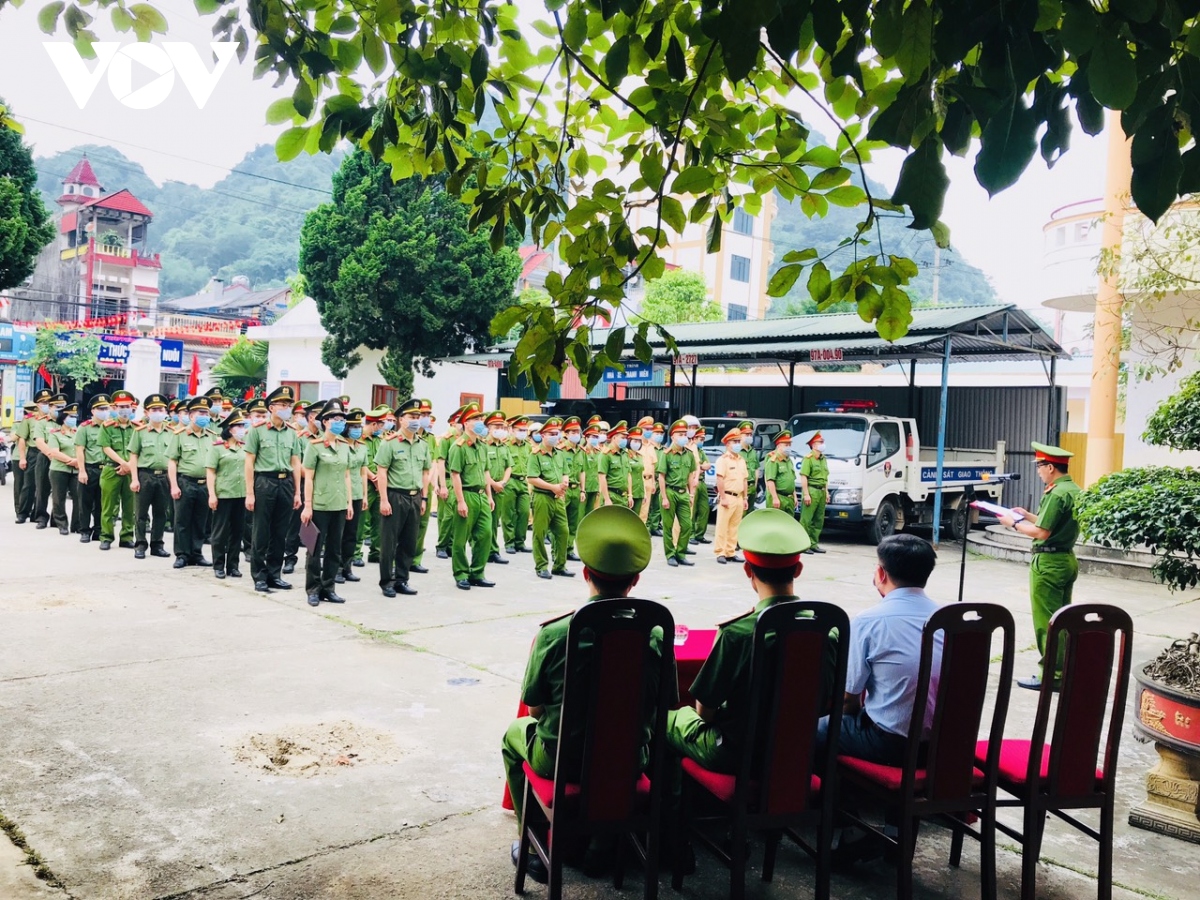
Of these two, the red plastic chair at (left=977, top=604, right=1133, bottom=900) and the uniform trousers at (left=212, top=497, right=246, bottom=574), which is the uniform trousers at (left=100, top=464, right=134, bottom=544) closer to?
the uniform trousers at (left=212, top=497, right=246, bottom=574)

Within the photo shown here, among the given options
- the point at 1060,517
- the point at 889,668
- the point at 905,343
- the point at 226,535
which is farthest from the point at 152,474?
the point at 905,343

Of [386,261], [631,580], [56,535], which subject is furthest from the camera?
[386,261]

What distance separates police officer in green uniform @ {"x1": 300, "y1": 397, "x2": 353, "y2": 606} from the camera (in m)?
8.62

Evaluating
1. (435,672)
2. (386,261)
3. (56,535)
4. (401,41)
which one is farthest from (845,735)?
(386,261)

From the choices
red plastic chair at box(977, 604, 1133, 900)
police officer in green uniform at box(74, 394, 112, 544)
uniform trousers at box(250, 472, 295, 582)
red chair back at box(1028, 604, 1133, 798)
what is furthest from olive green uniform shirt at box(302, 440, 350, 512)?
red chair back at box(1028, 604, 1133, 798)

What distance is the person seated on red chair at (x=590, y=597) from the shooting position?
10.8 feet

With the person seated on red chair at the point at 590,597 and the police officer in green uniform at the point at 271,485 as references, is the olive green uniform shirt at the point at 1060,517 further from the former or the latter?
the police officer in green uniform at the point at 271,485

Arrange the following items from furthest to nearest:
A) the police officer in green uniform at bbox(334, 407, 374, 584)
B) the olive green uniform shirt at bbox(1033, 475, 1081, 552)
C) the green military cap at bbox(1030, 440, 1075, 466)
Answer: the police officer in green uniform at bbox(334, 407, 374, 584)
the green military cap at bbox(1030, 440, 1075, 466)
the olive green uniform shirt at bbox(1033, 475, 1081, 552)

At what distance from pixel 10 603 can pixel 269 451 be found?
93.4 inches

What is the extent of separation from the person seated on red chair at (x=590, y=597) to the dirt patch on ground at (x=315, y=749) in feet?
5.06

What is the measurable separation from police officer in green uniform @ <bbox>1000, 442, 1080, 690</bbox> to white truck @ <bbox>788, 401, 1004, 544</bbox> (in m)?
7.31

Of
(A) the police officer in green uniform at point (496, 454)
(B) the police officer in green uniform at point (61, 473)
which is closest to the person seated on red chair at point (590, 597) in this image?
(A) the police officer in green uniform at point (496, 454)

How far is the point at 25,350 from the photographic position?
3219 cm

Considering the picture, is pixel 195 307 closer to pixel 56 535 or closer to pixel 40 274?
pixel 40 274
